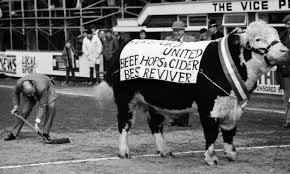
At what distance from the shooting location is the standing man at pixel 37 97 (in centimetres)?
1246

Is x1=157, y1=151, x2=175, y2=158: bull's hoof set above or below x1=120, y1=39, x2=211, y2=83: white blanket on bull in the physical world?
below

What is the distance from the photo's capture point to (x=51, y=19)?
29656 millimetres

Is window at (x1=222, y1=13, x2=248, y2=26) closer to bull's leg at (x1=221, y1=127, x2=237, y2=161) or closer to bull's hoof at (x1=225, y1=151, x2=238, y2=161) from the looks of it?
bull's leg at (x1=221, y1=127, x2=237, y2=161)

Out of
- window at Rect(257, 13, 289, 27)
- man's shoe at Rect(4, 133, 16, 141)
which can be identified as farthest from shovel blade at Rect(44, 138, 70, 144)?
window at Rect(257, 13, 289, 27)

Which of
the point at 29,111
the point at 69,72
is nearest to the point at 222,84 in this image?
the point at 29,111

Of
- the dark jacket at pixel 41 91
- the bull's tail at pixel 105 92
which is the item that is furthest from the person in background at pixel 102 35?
the bull's tail at pixel 105 92

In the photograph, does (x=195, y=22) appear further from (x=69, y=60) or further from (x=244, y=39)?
(x=244, y=39)

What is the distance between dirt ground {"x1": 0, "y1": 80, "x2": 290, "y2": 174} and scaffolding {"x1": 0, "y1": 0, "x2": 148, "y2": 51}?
1047 centimetres

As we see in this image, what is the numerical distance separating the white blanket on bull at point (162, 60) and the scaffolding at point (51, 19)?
15874 millimetres

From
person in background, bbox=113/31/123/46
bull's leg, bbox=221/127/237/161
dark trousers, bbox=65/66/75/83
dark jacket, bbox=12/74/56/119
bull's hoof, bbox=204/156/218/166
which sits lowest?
dark trousers, bbox=65/66/75/83

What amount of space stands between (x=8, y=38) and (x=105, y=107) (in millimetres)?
16043

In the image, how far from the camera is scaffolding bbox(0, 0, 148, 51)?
2731 cm

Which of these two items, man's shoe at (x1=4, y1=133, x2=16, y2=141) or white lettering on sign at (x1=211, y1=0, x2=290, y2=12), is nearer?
man's shoe at (x1=4, y1=133, x2=16, y2=141)

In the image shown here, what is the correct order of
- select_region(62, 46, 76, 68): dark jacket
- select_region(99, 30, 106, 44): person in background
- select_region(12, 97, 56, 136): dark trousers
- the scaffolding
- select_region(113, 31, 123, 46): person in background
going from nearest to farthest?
select_region(12, 97, 56, 136): dark trousers → select_region(113, 31, 123, 46): person in background → select_region(99, 30, 106, 44): person in background → select_region(62, 46, 76, 68): dark jacket → the scaffolding
